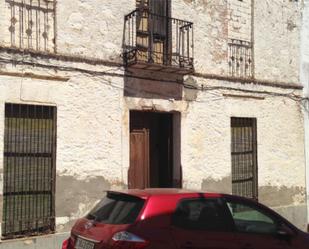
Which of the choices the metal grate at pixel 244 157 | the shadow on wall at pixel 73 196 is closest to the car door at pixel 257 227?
the shadow on wall at pixel 73 196

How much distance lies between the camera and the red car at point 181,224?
5.66 m

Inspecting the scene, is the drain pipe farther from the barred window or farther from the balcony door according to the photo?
the barred window

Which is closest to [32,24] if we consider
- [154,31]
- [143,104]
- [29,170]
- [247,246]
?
[29,170]

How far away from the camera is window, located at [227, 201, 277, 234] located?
20.9ft

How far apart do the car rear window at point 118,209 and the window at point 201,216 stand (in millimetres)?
459

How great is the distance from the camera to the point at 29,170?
29.9ft

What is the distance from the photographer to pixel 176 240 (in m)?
5.77

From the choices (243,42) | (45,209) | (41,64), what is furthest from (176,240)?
(243,42)

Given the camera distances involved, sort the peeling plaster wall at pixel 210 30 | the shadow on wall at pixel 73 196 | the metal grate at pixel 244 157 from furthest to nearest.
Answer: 1. the metal grate at pixel 244 157
2. the peeling plaster wall at pixel 210 30
3. the shadow on wall at pixel 73 196

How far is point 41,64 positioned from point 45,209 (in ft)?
8.41

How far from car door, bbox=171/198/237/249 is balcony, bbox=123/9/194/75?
4617 mm

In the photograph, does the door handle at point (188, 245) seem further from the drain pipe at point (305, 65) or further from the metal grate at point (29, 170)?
the drain pipe at point (305, 65)

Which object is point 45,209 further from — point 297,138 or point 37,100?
point 297,138

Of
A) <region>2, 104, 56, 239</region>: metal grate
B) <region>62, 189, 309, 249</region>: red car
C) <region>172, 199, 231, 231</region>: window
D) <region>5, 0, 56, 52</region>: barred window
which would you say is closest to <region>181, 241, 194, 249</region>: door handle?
<region>62, 189, 309, 249</region>: red car
